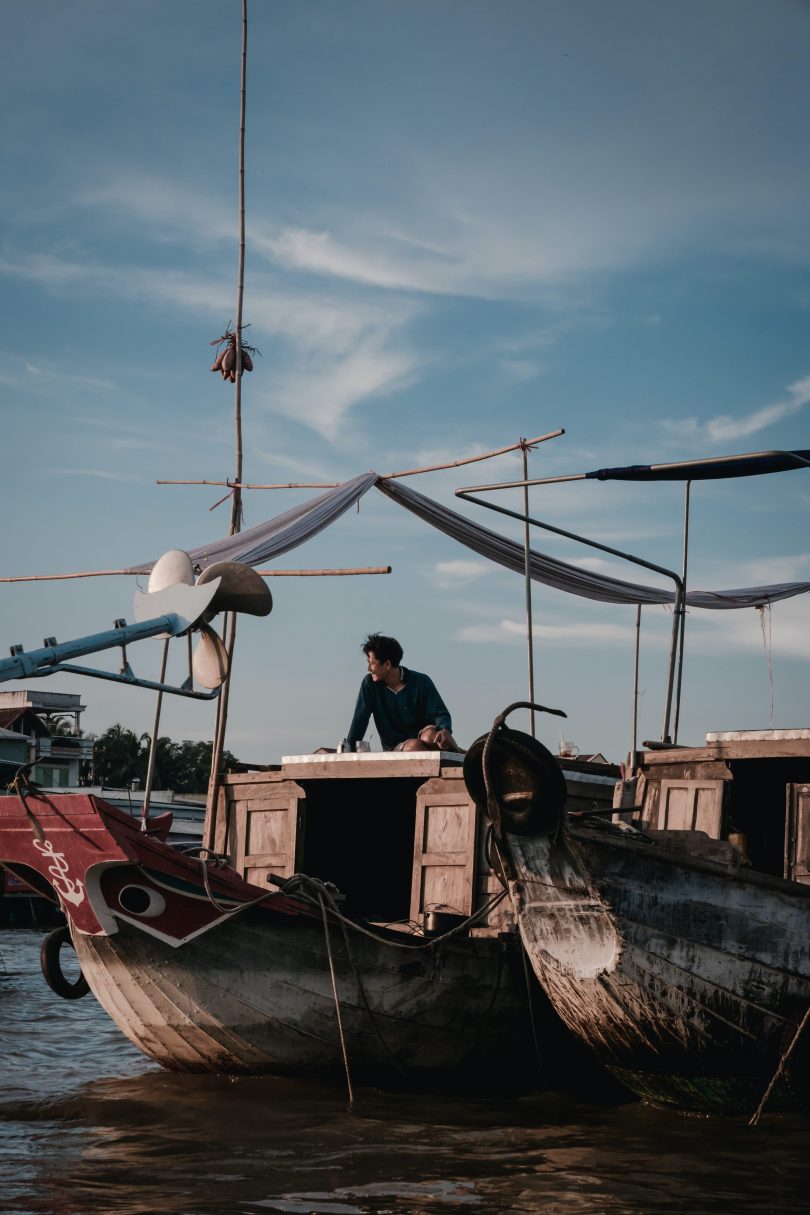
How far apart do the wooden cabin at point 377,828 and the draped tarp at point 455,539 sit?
7.18 feet

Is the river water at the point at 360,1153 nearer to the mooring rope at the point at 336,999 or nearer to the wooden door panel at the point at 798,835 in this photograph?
the mooring rope at the point at 336,999

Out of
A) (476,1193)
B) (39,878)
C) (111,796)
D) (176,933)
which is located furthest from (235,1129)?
(111,796)

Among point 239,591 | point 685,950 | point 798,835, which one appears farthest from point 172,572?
point 798,835

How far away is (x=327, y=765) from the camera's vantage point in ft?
28.7

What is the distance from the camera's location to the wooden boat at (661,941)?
259 inches

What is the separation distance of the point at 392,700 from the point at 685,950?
3.50m

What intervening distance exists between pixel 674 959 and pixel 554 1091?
1763 millimetres

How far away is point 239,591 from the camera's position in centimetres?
682

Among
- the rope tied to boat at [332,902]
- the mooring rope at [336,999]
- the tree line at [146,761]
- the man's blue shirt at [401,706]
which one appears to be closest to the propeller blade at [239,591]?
the rope tied to boat at [332,902]

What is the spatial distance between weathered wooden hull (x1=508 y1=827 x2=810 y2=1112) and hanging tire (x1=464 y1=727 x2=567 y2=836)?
4.5 inches

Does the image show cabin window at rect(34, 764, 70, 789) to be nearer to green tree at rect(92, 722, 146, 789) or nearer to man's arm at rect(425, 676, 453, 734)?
green tree at rect(92, 722, 146, 789)

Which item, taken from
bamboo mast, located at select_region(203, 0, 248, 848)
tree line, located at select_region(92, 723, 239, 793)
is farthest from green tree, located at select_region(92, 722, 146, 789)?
bamboo mast, located at select_region(203, 0, 248, 848)

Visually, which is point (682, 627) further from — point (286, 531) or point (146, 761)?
point (146, 761)

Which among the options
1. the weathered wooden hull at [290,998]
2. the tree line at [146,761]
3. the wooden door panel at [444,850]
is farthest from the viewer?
the tree line at [146,761]
